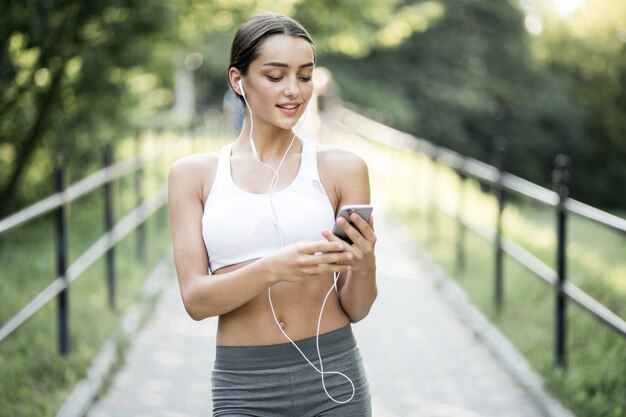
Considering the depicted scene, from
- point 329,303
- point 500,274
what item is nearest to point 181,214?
point 329,303

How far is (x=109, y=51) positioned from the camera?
26.5 ft

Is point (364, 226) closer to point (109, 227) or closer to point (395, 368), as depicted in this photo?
point (395, 368)

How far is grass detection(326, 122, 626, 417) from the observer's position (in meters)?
5.07

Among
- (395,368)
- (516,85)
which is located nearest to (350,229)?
(395,368)

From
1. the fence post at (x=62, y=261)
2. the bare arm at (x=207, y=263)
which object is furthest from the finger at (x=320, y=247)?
the fence post at (x=62, y=261)

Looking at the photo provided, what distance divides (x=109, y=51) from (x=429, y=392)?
14.4 feet

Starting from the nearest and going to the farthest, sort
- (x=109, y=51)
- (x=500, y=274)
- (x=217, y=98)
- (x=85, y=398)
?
1. (x=85, y=398)
2. (x=500, y=274)
3. (x=109, y=51)
4. (x=217, y=98)

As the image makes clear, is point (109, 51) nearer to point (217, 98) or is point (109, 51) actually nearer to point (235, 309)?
point (235, 309)

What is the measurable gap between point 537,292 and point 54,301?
12.3ft

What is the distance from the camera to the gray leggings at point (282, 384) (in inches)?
98.3

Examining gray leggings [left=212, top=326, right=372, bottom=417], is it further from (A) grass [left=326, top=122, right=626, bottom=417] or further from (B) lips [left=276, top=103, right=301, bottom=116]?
(A) grass [left=326, top=122, right=626, bottom=417]

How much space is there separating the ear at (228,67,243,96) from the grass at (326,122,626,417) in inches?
110

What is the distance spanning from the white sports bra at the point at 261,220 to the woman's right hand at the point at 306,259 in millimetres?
221

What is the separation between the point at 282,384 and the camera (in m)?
2.50
